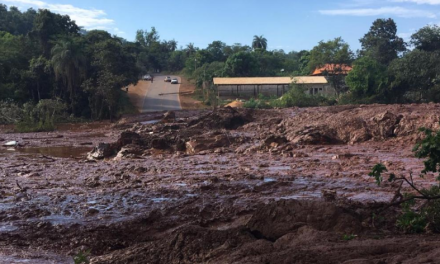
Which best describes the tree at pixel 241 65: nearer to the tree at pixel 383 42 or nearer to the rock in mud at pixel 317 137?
the tree at pixel 383 42

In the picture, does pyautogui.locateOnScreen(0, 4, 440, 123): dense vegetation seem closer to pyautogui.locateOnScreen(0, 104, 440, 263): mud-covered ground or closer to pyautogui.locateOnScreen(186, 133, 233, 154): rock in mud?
pyautogui.locateOnScreen(0, 104, 440, 263): mud-covered ground

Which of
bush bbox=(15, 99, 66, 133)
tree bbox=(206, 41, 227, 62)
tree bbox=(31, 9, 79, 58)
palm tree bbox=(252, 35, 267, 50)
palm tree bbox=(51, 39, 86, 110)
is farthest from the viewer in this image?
palm tree bbox=(252, 35, 267, 50)

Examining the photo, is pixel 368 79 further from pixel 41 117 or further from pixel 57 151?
pixel 57 151

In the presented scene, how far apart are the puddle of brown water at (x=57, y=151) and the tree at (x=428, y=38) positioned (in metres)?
36.8

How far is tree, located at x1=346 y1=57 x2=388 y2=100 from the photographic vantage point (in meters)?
39.6

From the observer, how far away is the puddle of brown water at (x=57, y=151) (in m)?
21.2

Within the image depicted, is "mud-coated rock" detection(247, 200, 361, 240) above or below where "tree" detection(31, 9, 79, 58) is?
below

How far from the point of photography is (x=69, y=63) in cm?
3741

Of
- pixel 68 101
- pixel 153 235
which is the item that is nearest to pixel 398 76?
pixel 68 101

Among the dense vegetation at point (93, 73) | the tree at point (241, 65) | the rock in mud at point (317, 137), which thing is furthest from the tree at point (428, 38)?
the rock in mud at point (317, 137)

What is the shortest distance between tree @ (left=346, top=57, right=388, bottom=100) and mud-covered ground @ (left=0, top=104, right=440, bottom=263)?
16.8 m

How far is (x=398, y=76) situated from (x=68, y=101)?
27.6 m

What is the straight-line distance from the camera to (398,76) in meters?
39.1

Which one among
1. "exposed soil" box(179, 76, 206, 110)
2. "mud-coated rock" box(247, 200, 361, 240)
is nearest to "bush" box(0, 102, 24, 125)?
"exposed soil" box(179, 76, 206, 110)
